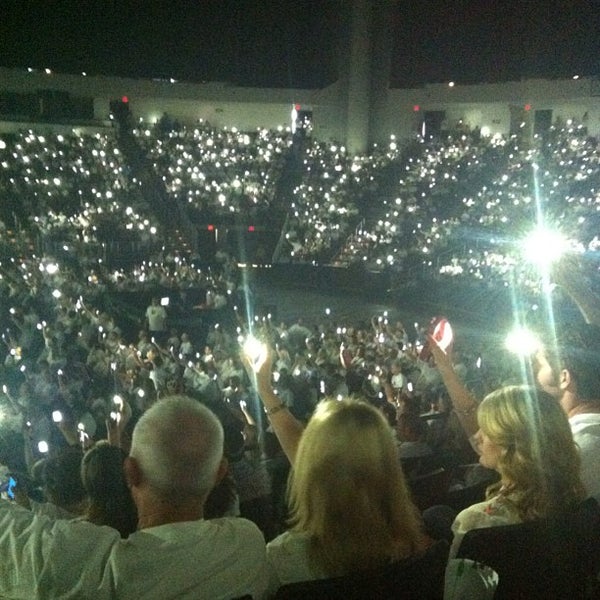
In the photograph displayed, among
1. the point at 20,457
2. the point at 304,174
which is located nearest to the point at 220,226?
the point at 304,174

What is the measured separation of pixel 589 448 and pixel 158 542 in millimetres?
1783

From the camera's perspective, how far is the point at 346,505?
79.4 inches

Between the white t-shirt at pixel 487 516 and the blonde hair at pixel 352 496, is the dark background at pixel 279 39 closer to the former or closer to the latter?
the white t-shirt at pixel 487 516

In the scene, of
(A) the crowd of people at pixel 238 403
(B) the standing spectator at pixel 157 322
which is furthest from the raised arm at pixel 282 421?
(B) the standing spectator at pixel 157 322

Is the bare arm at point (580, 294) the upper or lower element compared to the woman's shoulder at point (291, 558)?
upper

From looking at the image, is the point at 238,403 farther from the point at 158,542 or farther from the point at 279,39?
the point at 279,39

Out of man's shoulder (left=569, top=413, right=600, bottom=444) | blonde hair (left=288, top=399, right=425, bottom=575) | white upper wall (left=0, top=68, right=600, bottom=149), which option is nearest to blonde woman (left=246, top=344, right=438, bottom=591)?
blonde hair (left=288, top=399, right=425, bottom=575)

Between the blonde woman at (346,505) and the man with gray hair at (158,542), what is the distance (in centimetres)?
13

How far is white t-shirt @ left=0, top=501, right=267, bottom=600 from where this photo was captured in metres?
1.75

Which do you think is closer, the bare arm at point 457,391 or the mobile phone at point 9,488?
the mobile phone at point 9,488

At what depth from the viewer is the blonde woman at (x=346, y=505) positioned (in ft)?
6.57

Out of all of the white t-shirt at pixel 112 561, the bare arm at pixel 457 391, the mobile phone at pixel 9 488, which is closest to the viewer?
the white t-shirt at pixel 112 561

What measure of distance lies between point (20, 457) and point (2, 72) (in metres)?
28.6

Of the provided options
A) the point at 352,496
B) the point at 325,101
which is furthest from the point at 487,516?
the point at 325,101
